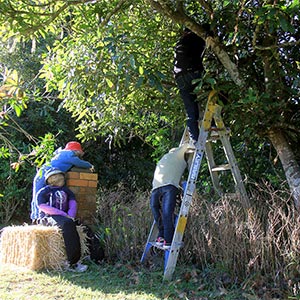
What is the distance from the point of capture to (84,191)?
248 inches

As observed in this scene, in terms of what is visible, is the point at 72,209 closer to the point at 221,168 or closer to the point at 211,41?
the point at 221,168

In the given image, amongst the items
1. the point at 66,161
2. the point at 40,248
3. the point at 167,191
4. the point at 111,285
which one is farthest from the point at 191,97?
the point at 40,248

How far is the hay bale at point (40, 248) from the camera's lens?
514cm

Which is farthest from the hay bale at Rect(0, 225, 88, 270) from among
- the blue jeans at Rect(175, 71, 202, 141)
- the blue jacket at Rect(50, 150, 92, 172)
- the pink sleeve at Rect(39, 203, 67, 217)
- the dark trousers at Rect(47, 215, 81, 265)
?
the blue jeans at Rect(175, 71, 202, 141)

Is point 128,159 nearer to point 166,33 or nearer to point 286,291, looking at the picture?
point 166,33

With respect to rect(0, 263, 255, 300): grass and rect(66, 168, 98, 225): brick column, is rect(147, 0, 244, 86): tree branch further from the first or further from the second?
rect(66, 168, 98, 225): brick column

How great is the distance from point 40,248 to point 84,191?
1.34m

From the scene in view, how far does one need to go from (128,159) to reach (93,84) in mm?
5581

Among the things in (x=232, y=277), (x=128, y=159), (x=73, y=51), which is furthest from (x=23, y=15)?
(x=128, y=159)

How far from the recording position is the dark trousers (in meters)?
5.25

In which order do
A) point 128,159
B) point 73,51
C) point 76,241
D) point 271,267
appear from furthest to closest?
point 128,159
point 76,241
point 73,51
point 271,267

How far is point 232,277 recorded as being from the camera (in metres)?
4.11

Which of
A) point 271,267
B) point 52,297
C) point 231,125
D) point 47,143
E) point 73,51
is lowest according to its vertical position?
point 52,297

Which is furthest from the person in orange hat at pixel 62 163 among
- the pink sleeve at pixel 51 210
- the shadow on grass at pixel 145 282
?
the shadow on grass at pixel 145 282
